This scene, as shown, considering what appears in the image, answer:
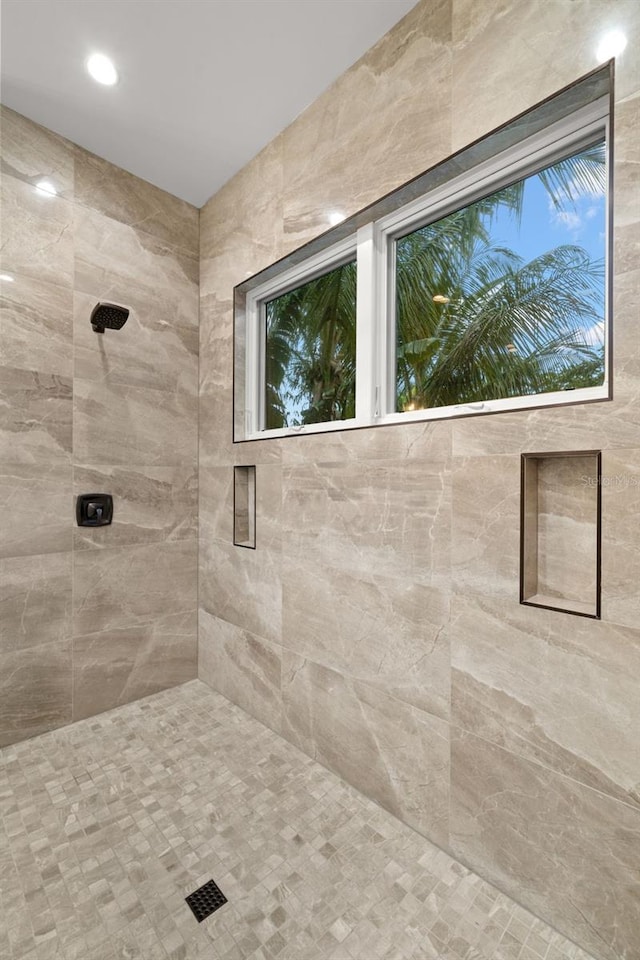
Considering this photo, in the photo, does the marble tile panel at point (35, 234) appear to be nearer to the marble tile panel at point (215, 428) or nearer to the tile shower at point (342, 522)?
the tile shower at point (342, 522)

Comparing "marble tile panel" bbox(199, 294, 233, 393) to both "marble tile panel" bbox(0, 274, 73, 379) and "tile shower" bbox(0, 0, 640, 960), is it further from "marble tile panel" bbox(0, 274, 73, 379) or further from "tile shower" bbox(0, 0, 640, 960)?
"marble tile panel" bbox(0, 274, 73, 379)

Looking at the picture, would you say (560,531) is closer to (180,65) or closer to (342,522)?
(342,522)

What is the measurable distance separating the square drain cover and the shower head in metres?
Result: 2.01

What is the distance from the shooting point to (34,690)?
1.86m

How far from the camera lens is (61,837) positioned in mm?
1345

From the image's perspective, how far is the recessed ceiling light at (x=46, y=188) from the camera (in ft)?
6.07

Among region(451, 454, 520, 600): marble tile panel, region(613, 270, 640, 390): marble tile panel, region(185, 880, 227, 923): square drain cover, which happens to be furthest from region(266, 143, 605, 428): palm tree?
region(185, 880, 227, 923): square drain cover

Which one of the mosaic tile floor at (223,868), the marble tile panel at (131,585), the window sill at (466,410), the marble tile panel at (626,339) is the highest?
the marble tile panel at (626,339)

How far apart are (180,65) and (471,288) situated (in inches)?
52.4

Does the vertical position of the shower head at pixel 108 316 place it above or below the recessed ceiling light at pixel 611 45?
below

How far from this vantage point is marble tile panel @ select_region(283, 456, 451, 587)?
1321mm

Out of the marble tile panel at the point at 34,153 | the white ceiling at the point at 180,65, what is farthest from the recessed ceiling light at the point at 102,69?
the marble tile panel at the point at 34,153

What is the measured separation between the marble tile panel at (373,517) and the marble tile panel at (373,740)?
434 millimetres

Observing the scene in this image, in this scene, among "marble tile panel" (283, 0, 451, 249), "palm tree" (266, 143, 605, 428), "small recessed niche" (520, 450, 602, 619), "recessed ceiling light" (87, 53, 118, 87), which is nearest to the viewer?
"small recessed niche" (520, 450, 602, 619)
